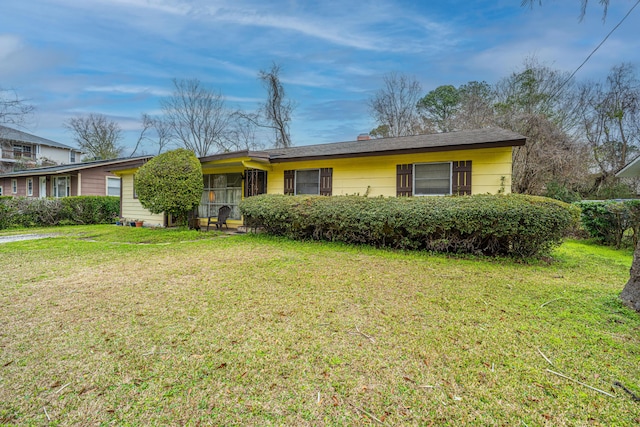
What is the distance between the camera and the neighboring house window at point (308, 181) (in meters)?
9.80

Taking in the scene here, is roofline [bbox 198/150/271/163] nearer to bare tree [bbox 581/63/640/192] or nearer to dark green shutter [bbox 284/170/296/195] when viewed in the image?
dark green shutter [bbox 284/170/296/195]

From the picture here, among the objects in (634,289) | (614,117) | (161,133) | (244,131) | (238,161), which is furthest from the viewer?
(161,133)

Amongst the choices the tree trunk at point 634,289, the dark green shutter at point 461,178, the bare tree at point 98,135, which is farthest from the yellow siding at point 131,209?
the bare tree at point 98,135

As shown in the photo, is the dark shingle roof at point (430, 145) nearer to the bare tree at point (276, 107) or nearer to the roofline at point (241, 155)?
the roofline at point (241, 155)

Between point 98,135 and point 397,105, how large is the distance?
29.1 metres

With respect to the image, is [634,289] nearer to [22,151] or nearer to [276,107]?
[276,107]

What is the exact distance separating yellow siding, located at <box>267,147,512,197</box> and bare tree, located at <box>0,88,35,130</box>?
12.2 metres

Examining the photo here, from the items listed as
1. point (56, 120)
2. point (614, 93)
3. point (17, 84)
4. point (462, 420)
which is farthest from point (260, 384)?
point (56, 120)

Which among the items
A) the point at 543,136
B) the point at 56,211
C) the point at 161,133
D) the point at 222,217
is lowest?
the point at 222,217

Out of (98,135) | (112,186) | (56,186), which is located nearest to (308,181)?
(112,186)

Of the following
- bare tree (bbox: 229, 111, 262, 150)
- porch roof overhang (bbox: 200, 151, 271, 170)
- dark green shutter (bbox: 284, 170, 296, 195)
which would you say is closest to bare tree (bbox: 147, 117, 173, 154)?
bare tree (bbox: 229, 111, 262, 150)

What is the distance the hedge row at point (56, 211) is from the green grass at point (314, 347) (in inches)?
414

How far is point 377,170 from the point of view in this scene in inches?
360

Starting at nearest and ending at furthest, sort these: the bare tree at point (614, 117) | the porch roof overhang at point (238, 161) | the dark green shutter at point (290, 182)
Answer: the porch roof overhang at point (238, 161)
the dark green shutter at point (290, 182)
the bare tree at point (614, 117)
